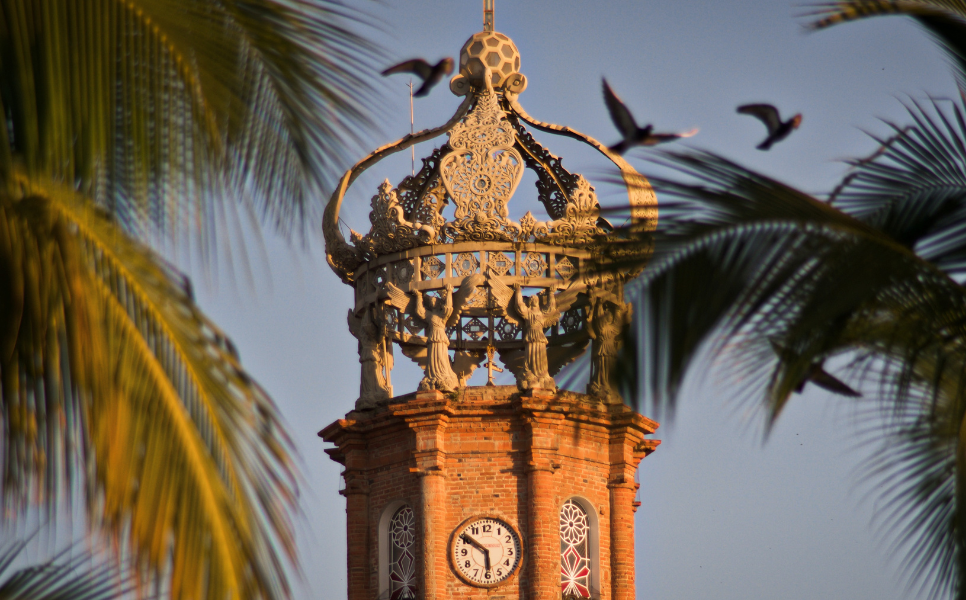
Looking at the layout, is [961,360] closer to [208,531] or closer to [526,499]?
[208,531]

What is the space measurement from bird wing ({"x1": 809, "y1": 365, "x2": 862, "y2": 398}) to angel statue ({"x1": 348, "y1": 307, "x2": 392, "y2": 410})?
75.1ft

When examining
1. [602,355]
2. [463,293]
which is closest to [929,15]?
[602,355]

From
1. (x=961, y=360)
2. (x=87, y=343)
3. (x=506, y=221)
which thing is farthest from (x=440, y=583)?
(x=87, y=343)

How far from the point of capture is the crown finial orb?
115ft

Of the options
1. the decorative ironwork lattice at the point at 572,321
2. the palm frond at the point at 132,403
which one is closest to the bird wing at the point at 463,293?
the decorative ironwork lattice at the point at 572,321

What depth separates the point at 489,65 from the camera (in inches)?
1389

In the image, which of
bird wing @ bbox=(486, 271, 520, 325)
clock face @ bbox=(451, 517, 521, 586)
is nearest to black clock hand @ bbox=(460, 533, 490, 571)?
clock face @ bbox=(451, 517, 521, 586)

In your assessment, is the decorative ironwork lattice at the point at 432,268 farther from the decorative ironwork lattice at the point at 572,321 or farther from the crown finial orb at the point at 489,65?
the crown finial orb at the point at 489,65

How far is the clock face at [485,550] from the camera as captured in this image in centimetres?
3328

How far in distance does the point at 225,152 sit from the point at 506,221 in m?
23.7

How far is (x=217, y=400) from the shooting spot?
8.51 metres

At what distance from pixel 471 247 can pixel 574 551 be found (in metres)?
5.92

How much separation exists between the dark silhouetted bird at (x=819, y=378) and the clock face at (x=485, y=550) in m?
21.9

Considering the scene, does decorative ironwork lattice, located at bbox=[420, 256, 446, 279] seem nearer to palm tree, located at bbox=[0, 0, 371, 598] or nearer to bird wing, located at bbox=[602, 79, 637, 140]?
bird wing, located at bbox=[602, 79, 637, 140]
